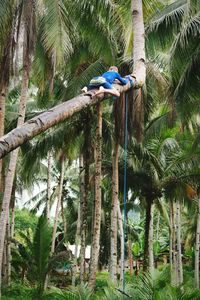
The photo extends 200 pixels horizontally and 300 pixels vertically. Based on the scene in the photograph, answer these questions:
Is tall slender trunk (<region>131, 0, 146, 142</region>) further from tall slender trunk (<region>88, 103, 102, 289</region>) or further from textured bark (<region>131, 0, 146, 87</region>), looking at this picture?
tall slender trunk (<region>88, 103, 102, 289</region>)

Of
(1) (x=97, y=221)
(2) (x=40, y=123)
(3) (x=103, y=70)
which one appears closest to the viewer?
(2) (x=40, y=123)

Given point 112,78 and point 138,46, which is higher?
point 138,46

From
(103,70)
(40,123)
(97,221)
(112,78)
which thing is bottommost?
(40,123)

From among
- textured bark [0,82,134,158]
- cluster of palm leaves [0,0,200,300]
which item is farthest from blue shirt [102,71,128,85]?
cluster of palm leaves [0,0,200,300]

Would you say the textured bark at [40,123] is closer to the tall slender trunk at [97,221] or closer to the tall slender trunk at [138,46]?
the tall slender trunk at [138,46]

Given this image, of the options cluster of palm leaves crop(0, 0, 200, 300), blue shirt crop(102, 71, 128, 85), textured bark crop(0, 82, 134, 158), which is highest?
cluster of palm leaves crop(0, 0, 200, 300)

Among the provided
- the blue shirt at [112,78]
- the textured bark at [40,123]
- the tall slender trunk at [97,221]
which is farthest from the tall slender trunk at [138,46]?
the tall slender trunk at [97,221]

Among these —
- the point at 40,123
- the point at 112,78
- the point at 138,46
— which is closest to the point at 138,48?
the point at 138,46

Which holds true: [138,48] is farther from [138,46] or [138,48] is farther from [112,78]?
[112,78]

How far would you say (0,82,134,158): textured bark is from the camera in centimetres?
362

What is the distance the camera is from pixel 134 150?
1709cm

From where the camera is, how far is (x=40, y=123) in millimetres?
4066

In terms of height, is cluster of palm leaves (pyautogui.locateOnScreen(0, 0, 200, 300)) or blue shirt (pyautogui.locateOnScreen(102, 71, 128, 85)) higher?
cluster of palm leaves (pyautogui.locateOnScreen(0, 0, 200, 300))

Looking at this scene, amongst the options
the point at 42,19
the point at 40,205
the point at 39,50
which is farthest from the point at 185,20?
the point at 40,205
